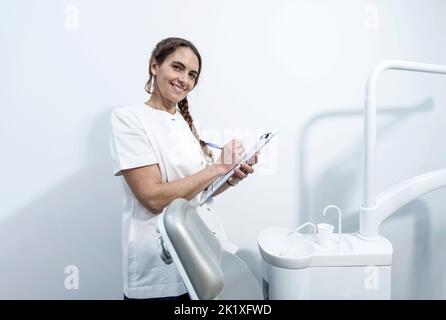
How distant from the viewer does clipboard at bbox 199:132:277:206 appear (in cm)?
67

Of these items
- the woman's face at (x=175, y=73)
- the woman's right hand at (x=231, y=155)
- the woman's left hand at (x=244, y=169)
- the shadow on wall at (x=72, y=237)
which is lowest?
the shadow on wall at (x=72, y=237)

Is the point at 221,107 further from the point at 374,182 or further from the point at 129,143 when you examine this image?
the point at 374,182

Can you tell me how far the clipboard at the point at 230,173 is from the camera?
26.5 inches

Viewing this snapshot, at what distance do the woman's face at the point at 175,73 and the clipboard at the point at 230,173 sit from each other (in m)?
0.27

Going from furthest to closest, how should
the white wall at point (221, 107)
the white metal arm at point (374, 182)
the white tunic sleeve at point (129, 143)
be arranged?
the white wall at point (221, 107)
the white metal arm at point (374, 182)
the white tunic sleeve at point (129, 143)

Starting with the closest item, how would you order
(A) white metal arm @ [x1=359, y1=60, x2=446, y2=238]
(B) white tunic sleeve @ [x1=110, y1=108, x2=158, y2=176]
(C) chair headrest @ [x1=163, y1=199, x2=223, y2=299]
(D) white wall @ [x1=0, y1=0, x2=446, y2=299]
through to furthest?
(C) chair headrest @ [x1=163, y1=199, x2=223, y2=299], (B) white tunic sleeve @ [x1=110, y1=108, x2=158, y2=176], (A) white metal arm @ [x1=359, y1=60, x2=446, y2=238], (D) white wall @ [x1=0, y1=0, x2=446, y2=299]

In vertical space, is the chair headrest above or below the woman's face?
below

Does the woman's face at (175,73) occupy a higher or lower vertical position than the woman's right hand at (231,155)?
higher

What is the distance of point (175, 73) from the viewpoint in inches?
28.6

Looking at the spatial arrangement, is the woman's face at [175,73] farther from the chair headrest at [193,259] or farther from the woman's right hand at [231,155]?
the chair headrest at [193,259]

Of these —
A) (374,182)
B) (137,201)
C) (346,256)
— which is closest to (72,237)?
(137,201)

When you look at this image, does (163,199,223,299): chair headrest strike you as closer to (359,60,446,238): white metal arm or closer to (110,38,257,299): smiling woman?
(110,38,257,299): smiling woman

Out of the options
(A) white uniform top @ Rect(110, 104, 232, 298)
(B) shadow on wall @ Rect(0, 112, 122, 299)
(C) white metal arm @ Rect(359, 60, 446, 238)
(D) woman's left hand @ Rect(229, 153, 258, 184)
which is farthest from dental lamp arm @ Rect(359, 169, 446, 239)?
(B) shadow on wall @ Rect(0, 112, 122, 299)

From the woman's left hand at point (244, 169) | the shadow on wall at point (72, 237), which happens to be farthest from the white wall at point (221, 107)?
the woman's left hand at point (244, 169)
